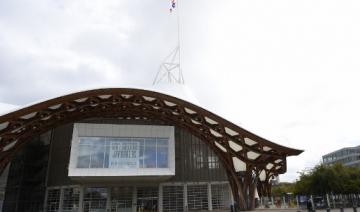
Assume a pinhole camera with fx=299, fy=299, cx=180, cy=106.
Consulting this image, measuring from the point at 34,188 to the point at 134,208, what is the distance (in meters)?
14.4

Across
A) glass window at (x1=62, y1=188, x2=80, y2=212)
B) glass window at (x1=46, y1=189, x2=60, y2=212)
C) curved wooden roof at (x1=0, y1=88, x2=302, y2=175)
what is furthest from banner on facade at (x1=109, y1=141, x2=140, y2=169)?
glass window at (x1=46, y1=189, x2=60, y2=212)

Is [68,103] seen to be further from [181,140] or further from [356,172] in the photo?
[356,172]

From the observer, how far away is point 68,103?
91.2 feet

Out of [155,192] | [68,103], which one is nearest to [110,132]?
[68,103]

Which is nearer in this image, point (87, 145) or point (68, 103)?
point (68, 103)

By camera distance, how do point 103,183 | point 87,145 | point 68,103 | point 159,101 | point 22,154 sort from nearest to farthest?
point 68,103 → point 159,101 → point 87,145 → point 103,183 → point 22,154

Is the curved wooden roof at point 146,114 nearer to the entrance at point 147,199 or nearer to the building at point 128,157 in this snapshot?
the building at point 128,157

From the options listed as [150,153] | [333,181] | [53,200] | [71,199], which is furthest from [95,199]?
[333,181]

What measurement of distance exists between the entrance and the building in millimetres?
125

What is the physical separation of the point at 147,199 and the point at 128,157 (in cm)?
848

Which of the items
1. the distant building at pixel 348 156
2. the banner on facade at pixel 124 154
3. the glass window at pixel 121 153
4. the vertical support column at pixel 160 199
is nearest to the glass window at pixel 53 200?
the glass window at pixel 121 153

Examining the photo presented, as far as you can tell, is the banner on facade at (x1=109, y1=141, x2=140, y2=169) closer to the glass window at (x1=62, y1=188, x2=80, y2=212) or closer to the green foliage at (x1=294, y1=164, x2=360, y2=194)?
the glass window at (x1=62, y1=188, x2=80, y2=212)

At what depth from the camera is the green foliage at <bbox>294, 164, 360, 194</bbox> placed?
33219 mm

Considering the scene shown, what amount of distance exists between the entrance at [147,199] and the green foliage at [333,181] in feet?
60.7
